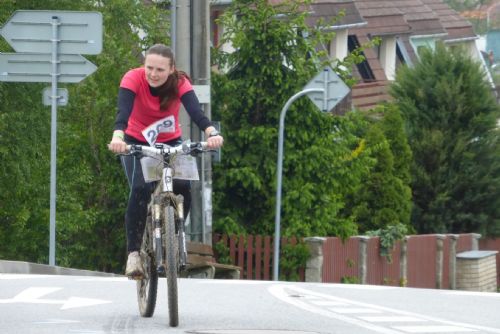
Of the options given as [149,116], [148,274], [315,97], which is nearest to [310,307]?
[148,274]

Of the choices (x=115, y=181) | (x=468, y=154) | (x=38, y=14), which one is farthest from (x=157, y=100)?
(x=468, y=154)

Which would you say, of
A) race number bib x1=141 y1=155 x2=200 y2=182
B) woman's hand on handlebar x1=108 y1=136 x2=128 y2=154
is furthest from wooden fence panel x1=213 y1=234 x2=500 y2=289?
woman's hand on handlebar x1=108 y1=136 x2=128 y2=154

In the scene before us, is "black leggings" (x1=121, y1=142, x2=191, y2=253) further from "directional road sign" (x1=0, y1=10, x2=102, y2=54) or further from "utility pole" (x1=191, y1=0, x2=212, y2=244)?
"utility pole" (x1=191, y1=0, x2=212, y2=244)

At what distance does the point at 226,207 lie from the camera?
28.7m

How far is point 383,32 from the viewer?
179 ft

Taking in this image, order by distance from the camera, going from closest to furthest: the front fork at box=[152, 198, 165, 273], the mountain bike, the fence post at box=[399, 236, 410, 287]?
1. the mountain bike
2. the front fork at box=[152, 198, 165, 273]
3. the fence post at box=[399, 236, 410, 287]

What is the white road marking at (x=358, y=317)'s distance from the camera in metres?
10.0

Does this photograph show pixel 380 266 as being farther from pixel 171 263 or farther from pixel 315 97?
pixel 171 263

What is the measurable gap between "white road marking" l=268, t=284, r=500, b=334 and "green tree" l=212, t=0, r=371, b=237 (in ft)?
47.8

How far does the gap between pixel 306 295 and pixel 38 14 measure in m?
6.72

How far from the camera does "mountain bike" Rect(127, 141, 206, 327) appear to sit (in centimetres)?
935

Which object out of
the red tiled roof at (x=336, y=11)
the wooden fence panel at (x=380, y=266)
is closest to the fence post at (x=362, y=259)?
the wooden fence panel at (x=380, y=266)

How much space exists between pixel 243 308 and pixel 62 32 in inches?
293

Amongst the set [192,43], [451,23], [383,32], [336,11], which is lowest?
[192,43]
